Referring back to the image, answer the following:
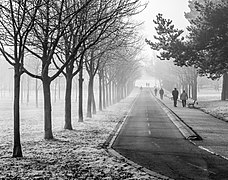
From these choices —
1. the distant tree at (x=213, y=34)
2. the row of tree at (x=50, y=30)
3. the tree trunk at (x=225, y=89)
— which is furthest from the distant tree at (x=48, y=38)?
the tree trunk at (x=225, y=89)

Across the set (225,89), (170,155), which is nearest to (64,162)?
(170,155)

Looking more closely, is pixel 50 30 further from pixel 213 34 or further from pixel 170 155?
pixel 213 34

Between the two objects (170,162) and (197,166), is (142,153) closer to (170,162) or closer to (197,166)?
(170,162)

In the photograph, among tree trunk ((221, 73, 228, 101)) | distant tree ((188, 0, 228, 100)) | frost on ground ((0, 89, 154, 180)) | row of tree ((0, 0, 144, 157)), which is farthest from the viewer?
tree trunk ((221, 73, 228, 101))

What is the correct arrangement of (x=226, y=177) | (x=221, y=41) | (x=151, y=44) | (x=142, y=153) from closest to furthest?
(x=226, y=177)
(x=142, y=153)
(x=221, y=41)
(x=151, y=44)

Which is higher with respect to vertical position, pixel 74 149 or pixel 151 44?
pixel 151 44

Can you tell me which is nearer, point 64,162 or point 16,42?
point 64,162

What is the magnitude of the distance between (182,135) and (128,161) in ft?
23.9

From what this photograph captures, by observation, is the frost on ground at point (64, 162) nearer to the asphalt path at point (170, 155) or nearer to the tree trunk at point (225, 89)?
the asphalt path at point (170, 155)

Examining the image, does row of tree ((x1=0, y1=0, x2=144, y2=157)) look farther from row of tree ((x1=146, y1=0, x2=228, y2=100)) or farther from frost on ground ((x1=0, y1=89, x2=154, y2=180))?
row of tree ((x1=146, y1=0, x2=228, y2=100))

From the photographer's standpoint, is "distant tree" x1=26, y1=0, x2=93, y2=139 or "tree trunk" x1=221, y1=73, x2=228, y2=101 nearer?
"distant tree" x1=26, y1=0, x2=93, y2=139

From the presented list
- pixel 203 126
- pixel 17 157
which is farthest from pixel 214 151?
pixel 203 126

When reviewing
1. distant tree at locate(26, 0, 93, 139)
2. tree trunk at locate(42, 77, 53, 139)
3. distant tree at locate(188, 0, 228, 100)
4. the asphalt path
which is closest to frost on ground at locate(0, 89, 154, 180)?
tree trunk at locate(42, 77, 53, 139)

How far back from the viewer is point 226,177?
30.1 ft
